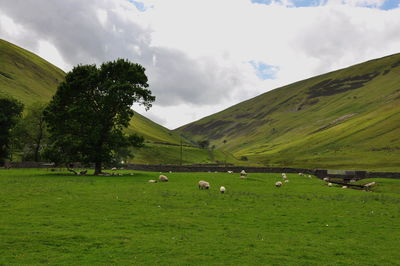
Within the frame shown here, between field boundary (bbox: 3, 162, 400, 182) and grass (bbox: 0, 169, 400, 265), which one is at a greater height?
field boundary (bbox: 3, 162, 400, 182)

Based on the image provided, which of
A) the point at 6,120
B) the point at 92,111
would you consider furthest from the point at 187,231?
the point at 6,120

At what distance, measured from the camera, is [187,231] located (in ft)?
67.7

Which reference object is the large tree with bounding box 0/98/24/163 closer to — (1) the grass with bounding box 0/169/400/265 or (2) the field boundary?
(2) the field boundary

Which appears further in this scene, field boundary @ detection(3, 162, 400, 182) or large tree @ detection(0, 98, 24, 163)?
large tree @ detection(0, 98, 24, 163)

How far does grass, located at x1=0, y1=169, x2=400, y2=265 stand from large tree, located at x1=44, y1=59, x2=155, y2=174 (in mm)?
30553

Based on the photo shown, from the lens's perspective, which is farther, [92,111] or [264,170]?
[264,170]

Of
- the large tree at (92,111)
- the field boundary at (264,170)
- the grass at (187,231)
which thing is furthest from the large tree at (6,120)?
the grass at (187,231)

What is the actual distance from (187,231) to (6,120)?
289 ft

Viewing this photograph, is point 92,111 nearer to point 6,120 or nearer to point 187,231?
point 6,120

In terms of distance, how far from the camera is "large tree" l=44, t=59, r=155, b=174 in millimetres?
63000

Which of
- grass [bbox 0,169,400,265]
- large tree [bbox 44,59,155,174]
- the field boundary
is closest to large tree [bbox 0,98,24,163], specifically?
the field boundary

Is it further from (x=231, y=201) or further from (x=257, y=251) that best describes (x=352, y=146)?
(x=257, y=251)

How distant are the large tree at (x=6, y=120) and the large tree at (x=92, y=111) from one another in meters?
35.9

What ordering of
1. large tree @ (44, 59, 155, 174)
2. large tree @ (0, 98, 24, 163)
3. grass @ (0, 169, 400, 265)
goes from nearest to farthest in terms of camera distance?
grass @ (0, 169, 400, 265)
large tree @ (44, 59, 155, 174)
large tree @ (0, 98, 24, 163)
